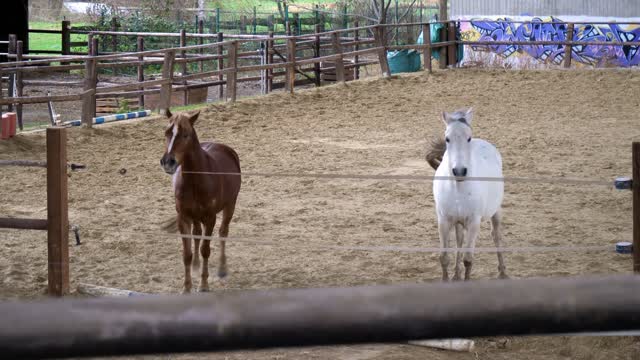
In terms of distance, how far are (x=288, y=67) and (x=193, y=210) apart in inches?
459

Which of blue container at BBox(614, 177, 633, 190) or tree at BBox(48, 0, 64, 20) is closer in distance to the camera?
blue container at BBox(614, 177, 633, 190)

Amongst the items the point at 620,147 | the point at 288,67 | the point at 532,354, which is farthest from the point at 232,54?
the point at 532,354

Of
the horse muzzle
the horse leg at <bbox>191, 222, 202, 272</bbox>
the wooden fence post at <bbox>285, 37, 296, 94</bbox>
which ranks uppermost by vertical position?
the wooden fence post at <bbox>285, 37, 296, 94</bbox>

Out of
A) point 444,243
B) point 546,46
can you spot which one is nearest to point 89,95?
point 444,243

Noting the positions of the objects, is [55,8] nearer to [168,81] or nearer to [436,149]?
[168,81]

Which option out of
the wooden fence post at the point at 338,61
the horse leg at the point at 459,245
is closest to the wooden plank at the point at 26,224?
the horse leg at the point at 459,245

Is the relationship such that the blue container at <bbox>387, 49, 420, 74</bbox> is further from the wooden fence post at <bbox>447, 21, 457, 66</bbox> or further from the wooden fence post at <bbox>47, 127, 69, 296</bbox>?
the wooden fence post at <bbox>47, 127, 69, 296</bbox>

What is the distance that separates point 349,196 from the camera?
404 inches

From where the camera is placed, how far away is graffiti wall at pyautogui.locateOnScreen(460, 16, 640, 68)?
25.5 metres

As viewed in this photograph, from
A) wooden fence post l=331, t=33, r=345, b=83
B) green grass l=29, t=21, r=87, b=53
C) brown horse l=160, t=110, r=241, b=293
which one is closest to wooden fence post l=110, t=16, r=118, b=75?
green grass l=29, t=21, r=87, b=53

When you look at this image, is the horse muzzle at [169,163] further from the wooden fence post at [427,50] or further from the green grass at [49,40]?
the green grass at [49,40]

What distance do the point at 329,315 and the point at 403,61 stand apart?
69.9 feet

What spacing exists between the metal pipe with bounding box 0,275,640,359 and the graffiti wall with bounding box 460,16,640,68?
2238 cm

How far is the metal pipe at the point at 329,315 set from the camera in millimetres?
1185
